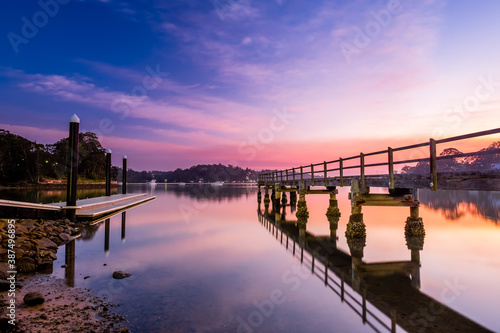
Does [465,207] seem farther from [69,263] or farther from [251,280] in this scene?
[69,263]

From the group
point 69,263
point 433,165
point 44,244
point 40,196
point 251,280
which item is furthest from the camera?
point 40,196

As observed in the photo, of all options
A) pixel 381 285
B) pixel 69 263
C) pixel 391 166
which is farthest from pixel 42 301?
pixel 391 166

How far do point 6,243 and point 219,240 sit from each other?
938 centimetres

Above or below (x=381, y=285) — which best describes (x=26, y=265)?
above

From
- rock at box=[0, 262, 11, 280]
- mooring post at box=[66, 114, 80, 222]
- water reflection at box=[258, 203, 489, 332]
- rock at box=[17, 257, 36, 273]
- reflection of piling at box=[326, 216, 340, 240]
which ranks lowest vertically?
reflection of piling at box=[326, 216, 340, 240]

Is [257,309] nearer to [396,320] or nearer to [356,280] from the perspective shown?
[396,320]

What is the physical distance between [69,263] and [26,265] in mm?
1461

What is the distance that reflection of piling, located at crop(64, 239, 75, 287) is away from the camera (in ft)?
25.7

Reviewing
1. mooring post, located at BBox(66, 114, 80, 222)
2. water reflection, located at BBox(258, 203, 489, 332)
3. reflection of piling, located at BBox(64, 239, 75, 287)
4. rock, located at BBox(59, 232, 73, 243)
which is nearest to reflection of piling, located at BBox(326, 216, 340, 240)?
water reflection, located at BBox(258, 203, 489, 332)

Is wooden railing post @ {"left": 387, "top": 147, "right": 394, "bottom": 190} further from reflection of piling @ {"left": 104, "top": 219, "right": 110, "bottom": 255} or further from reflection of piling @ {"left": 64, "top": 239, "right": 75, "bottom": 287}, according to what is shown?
reflection of piling @ {"left": 104, "top": 219, "right": 110, "bottom": 255}

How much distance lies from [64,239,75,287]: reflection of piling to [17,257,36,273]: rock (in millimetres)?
863

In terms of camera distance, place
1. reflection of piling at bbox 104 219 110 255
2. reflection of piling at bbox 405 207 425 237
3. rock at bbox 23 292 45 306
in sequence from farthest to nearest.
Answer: reflection of piling at bbox 405 207 425 237 < reflection of piling at bbox 104 219 110 255 < rock at bbox 23 292 45 306

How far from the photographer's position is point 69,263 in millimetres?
9633

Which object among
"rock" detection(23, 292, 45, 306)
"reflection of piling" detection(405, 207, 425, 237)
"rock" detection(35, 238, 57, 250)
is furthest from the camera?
"reflection of piling" detection(405, 207, 425, 237)
